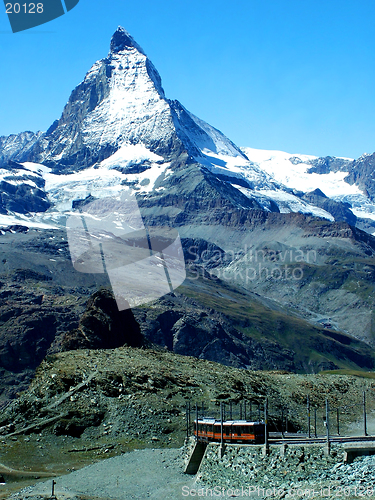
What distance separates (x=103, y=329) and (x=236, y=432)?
2619 inches

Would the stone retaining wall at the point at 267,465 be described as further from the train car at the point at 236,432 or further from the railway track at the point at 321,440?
the railway track at the point at 321,440

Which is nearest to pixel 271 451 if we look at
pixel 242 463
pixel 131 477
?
pixel 242 463

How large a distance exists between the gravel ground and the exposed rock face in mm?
47470

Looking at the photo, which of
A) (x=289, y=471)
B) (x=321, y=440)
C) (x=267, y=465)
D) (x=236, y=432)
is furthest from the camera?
(x=236, y=432)

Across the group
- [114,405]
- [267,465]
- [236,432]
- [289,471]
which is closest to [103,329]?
[114,405]

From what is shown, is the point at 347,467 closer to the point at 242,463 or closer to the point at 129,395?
the point at 242,463

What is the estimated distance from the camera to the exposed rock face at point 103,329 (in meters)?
103

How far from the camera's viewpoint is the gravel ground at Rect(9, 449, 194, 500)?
43.9 metres

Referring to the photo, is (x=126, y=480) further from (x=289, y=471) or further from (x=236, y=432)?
(x=289, y=471)

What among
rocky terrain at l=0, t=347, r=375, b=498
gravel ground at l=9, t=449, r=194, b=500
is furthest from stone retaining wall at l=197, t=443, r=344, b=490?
rocky terrain at l=0, t=347, r=375, b=498

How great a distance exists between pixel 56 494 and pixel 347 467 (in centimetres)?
1964

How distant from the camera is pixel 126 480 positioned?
4769 centimetres

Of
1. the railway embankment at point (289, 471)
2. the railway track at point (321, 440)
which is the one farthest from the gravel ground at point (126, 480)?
the railway track at point (321, 440)

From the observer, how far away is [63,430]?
58000mm
